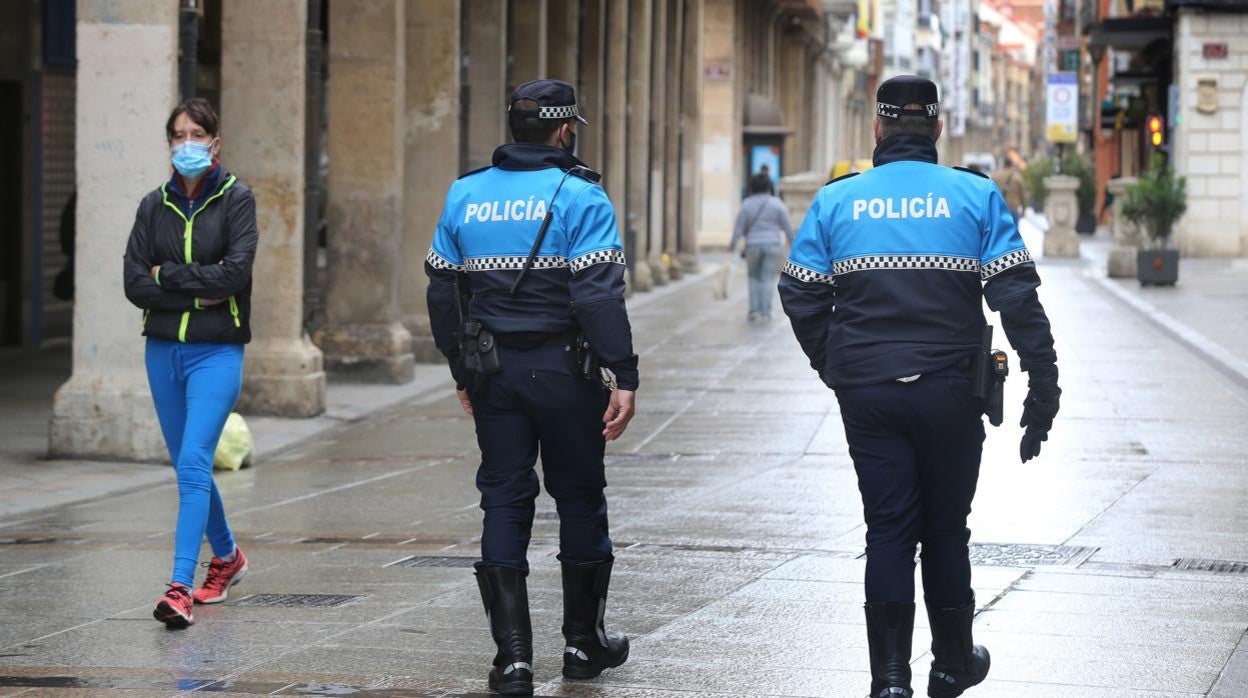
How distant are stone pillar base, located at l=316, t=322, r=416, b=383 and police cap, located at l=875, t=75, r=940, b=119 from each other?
1220 centimetres

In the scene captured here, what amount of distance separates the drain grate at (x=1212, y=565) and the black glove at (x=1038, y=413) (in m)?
2.93

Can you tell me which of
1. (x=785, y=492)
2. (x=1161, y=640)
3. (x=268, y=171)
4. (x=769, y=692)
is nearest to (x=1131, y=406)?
(x=785, y=492)

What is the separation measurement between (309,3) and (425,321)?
180 inches

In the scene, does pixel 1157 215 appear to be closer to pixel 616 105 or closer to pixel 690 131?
pixel 616 105

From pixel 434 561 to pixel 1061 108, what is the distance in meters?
64.1

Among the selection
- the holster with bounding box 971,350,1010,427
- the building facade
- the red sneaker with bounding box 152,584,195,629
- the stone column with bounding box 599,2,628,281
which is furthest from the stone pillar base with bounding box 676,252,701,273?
the holster with bounding box 971,350,1010,427

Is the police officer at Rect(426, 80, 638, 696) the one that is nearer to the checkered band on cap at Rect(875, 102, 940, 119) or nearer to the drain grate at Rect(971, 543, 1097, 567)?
the checkered band on cap at Rect(875, 102, 940, 119)

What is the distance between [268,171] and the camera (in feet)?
50.0

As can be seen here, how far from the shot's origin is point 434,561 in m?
8.98

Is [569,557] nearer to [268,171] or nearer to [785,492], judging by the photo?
[785,492]

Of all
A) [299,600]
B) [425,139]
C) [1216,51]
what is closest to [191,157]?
[299,600]

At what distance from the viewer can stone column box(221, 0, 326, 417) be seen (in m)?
15.1

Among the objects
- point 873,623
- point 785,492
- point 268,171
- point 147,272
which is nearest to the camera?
point 873,623

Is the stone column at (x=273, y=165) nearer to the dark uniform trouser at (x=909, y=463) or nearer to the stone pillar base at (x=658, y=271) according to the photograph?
the dark uniform trouser at (x=909, y=463)
